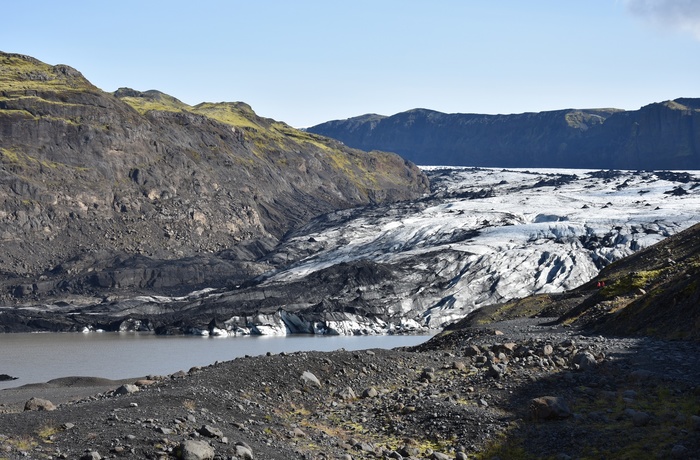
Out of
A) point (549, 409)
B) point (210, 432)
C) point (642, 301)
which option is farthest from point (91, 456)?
point (642, 301)

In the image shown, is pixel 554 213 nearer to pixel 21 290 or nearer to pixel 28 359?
pixel 21 290

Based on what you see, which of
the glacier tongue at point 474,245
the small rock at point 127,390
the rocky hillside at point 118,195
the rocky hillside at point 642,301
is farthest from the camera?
the rocky hillside at point 118,195

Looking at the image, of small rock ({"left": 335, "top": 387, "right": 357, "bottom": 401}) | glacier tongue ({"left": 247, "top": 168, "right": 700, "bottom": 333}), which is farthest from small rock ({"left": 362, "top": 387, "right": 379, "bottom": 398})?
glacier tongue ({"left": 247, "top": 168, "right": 700, "bottom": 333})

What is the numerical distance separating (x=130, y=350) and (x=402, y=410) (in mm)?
47699

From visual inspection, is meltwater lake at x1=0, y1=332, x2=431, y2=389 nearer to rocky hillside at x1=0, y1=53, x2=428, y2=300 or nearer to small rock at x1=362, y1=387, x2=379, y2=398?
small rock at x1=362, y1=387, x2=379, y2=398

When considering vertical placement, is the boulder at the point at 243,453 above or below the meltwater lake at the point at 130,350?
above

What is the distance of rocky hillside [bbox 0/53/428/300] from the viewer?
351ft

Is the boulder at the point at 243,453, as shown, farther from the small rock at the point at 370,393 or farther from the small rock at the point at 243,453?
the small rock at the point at 370,393

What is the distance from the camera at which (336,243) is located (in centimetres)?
12369

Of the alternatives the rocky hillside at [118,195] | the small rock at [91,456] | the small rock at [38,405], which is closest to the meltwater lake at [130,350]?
the small rock at [38,405]

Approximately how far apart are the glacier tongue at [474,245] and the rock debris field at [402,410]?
6027 cm

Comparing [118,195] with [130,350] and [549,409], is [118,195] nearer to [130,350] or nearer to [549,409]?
[130,350]

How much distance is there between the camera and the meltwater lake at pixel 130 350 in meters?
48.8

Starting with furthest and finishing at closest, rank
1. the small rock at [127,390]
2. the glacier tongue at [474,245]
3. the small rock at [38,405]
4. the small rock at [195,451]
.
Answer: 1. the glacier tongue at [474,245]
2. the small rock at [127,390]
3. the small rock at [38,405]
4. the small rock at [195,451]
